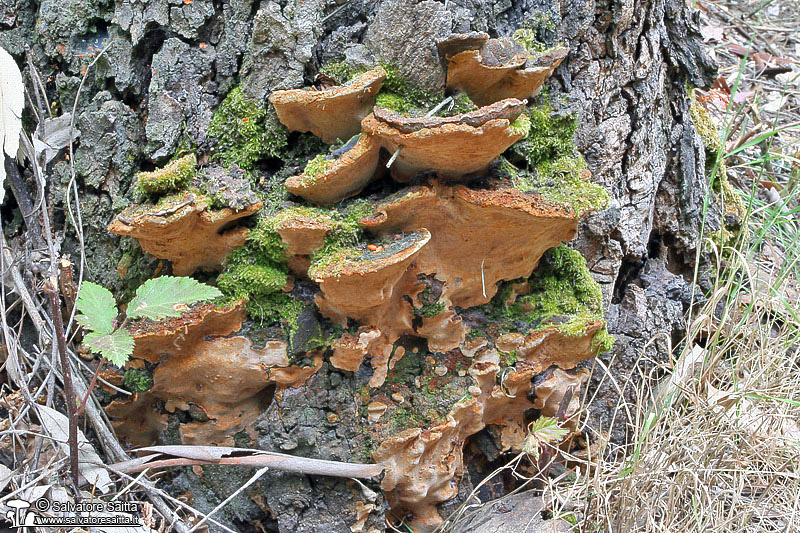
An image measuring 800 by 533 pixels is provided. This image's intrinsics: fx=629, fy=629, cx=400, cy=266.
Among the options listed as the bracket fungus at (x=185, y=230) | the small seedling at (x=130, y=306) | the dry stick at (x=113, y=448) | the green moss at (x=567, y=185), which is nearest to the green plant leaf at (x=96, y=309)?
the small seedling at (x=130, y=306)

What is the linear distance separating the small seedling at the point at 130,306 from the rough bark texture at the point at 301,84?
43 cm

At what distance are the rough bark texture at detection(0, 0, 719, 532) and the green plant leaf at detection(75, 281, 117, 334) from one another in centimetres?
40

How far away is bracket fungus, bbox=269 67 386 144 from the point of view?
1872 millimetres

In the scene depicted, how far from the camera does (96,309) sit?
67.6 inches

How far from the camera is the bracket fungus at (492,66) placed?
6.39 ft

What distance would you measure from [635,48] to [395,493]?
1.94 m

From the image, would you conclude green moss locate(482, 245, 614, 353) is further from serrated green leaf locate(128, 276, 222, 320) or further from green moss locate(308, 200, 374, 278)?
serrated green leaf locate(128, 276, 222, 320)

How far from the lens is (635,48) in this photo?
99.0 inches

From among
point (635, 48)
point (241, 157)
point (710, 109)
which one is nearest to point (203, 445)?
point (241, 157)

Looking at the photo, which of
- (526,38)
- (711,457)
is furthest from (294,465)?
(526,38)

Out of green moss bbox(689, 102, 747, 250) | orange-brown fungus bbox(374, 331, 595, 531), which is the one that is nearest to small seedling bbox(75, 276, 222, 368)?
orange-brown fungus bbox(374, 331, 595, 531)

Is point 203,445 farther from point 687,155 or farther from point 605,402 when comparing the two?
point 687,155

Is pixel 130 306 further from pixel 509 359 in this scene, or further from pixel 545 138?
pixel 545 138

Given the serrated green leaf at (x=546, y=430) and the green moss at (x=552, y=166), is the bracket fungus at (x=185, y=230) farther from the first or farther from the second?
the serrated green leaf at (x=546, y=430)
